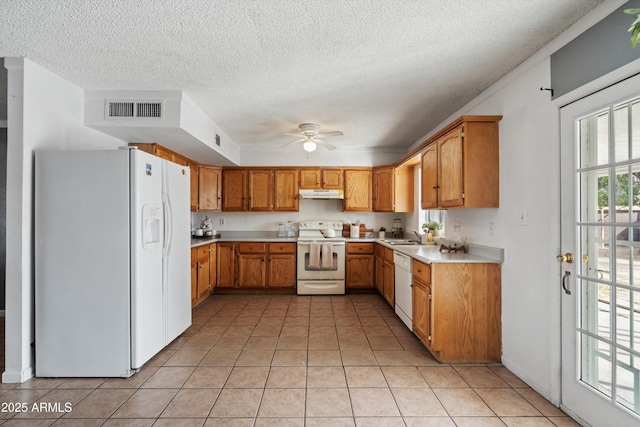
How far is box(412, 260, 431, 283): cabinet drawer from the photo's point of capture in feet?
8.90

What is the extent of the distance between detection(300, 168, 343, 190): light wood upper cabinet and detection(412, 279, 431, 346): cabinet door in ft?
8.66

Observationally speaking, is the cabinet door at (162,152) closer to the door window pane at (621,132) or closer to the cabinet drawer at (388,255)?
the cabinet drawer at (388,255)

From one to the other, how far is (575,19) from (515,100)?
0.68 metres

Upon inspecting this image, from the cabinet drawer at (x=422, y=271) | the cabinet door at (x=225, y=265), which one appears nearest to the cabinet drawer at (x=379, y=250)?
the cabinet drawer at (x=422, y=271)

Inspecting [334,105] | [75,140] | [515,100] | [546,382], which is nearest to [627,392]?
[546,382]

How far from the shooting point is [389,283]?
4.11 meters

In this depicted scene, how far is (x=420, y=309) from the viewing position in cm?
291

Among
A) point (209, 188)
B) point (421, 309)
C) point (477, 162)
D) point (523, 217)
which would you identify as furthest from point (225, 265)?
point (523, 217)

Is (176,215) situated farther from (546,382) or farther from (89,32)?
(546,382)

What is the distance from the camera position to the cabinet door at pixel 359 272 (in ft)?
16.2

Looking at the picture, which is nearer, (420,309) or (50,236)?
(50,236)

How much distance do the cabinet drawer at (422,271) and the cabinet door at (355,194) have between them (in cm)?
233

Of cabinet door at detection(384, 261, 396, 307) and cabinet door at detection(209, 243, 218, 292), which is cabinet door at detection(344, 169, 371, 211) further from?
cabinet door at detection(209, 243, 218, 292)

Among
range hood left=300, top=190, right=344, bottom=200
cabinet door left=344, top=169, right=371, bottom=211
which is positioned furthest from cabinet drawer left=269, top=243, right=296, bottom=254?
cabinet door left=344, top=169, right=371, bottom=211
